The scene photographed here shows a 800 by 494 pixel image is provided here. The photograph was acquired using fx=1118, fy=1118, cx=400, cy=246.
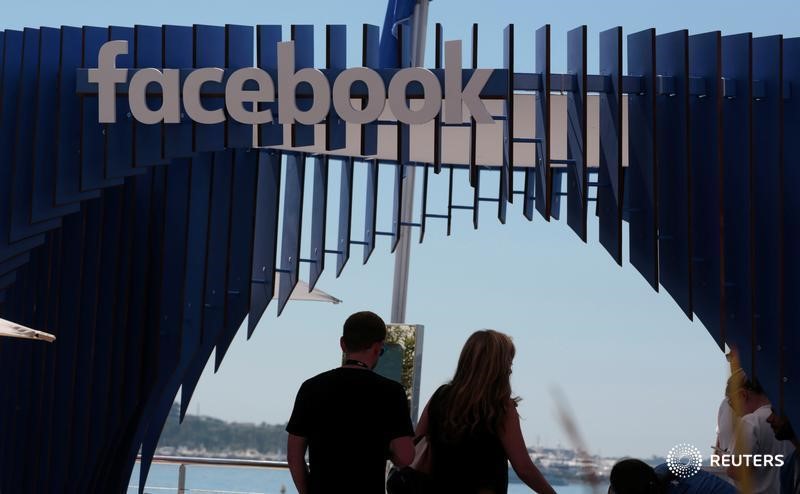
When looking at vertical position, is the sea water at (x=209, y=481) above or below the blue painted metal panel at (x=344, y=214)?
below

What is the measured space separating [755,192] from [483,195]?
3218mm

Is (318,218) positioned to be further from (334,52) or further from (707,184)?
(707,184)

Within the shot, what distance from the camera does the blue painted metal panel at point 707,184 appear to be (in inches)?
268

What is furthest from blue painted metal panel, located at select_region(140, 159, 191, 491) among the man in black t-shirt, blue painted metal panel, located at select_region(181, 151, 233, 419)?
the man in black t-shirt

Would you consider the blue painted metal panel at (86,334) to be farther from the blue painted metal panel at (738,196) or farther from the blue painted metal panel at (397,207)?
the blue painted metal panel at (738,196)

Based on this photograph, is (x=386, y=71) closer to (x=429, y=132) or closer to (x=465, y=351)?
(x=429, y=132)

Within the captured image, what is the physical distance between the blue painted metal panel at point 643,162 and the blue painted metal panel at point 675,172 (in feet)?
0.36

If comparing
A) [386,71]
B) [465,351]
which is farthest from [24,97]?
[465,351]

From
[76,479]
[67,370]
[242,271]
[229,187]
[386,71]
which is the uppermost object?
[386,71]

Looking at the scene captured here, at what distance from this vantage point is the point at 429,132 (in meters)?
9.27

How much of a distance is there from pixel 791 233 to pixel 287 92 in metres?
3.20

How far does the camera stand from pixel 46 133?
7.48 metres

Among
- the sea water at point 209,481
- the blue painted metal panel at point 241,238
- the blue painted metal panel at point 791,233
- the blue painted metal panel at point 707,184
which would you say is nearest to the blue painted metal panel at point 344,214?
the blue painted metal panel at point 241,238

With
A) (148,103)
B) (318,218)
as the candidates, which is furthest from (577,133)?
(318,218)
